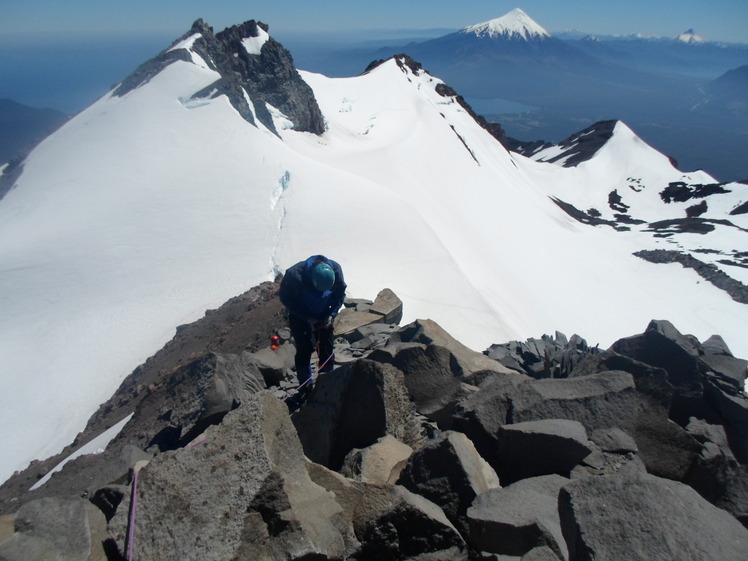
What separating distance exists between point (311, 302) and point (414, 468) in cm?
238

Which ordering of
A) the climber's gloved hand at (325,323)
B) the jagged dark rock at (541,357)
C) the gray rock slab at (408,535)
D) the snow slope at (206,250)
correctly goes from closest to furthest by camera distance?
the gray rock slab at (408,535)
the climber's gloved hand at (325,323)
the jagged dark rock at (541,357)
the snow slope at (206,250)

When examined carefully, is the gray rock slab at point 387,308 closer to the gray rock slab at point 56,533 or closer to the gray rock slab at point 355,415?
the gray rock slab at point 355,415

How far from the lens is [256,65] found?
86.6 feet

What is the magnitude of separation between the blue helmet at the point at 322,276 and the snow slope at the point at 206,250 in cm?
478

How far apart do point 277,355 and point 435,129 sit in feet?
87.6

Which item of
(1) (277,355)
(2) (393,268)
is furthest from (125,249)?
(1) (277,355)

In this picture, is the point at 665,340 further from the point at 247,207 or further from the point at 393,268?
the point at 247,207

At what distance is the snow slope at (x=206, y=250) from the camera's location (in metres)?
9.37

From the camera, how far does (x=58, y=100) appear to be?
405 ft

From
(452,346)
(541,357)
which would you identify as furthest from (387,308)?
(541,357)

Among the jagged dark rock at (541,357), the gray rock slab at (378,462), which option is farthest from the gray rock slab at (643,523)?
the jagged dark rock at (541,357)

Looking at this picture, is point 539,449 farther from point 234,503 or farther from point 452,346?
point 452,346

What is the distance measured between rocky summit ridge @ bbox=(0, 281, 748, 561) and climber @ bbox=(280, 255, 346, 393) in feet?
1.49

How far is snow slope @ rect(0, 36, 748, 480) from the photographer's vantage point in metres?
9.37
